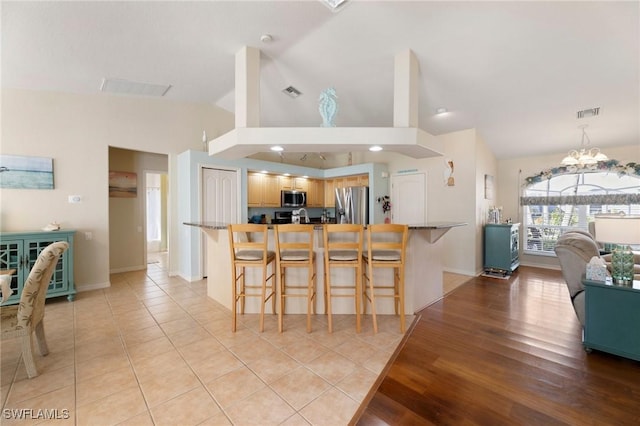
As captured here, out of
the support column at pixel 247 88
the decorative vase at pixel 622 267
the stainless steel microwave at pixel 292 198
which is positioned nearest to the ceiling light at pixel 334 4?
the support column at pixel 247 88

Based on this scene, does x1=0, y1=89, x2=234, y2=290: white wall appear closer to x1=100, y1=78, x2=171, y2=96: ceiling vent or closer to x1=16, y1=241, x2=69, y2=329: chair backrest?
x1=100, y1=78, x2=171, y2=96: ceiling vent

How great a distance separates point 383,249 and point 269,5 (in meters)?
2.63

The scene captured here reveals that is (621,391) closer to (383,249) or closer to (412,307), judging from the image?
(412,307)

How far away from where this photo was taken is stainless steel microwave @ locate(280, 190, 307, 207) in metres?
6.06

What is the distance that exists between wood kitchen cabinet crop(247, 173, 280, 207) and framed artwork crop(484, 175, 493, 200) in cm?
431

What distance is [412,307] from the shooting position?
311cm

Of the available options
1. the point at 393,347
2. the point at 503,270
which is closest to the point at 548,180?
the point at 503,270

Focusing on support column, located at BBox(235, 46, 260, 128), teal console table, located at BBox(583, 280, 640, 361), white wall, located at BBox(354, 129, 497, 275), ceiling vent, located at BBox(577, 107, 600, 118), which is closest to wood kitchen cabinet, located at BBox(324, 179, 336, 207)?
white wall, located at BBox(354, 129, 497, 275)

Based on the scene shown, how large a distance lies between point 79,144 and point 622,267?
6.43 meters

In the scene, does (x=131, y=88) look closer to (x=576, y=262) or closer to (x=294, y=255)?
(x=294, y=255)

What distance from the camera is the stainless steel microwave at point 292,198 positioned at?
239 inches

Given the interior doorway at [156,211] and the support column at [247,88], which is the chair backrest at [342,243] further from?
the interior doorway at [156,211]

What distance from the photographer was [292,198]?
242 inches

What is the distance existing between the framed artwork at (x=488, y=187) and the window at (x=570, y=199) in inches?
32.7
